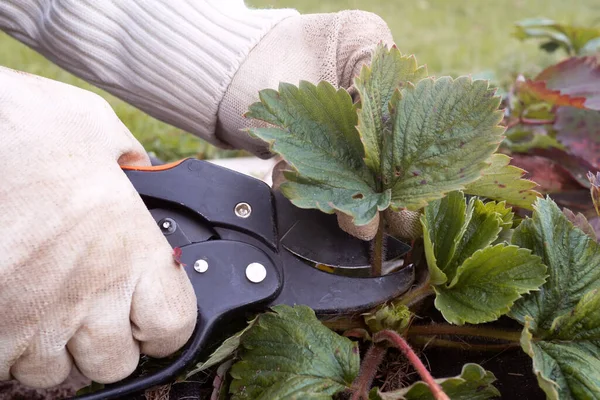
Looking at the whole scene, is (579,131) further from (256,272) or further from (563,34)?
(256,272)

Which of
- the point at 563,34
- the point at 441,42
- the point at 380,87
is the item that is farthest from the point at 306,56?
the point at 441,42

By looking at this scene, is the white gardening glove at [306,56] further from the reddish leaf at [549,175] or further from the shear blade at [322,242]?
the reddish leaf at [549,175]

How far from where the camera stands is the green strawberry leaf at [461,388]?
2.02ft

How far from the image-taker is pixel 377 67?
27.9 inches

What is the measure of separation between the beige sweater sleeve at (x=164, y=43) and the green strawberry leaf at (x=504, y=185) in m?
0.43

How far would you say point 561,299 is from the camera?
2.29ft

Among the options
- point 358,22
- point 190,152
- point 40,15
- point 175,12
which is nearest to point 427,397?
point 358,22

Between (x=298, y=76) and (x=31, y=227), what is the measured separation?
48cm

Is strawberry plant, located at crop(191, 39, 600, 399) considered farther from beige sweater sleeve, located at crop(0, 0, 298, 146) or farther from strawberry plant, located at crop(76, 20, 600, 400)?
beige sweater sleeve, located at crop(0, 0, 298, 146)

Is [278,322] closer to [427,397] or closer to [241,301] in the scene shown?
[241,301]

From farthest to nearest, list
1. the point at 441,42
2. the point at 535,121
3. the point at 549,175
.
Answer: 1. the point at 441,42
2. the point at 535,121
3. the point at 549,175

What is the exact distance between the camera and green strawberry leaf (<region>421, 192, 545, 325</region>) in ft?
2.17

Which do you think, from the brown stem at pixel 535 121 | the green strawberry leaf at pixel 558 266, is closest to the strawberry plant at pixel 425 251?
the green strawberry leaf at pixel 558 266

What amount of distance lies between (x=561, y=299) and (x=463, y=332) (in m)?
0.12
